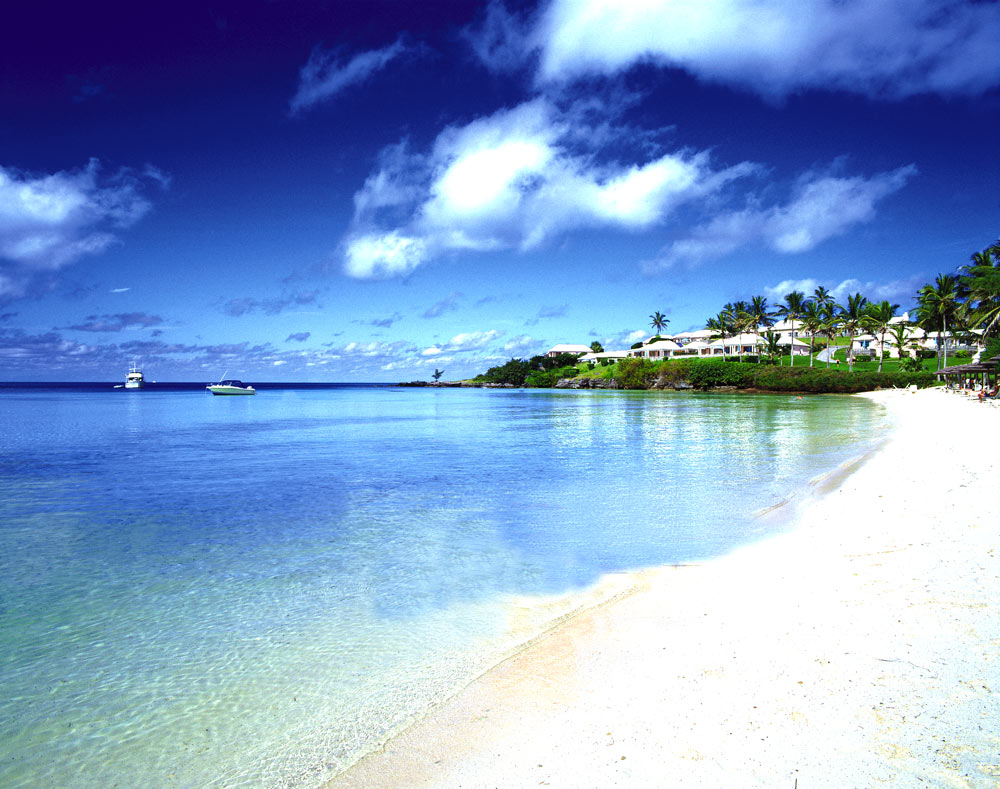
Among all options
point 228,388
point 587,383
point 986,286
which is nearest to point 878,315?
point 986,286

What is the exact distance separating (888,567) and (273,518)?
39.8ft

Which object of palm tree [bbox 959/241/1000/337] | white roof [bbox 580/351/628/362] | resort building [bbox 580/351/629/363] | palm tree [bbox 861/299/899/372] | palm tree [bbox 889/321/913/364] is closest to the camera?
palm tree [bbox 959/241/1000/337]

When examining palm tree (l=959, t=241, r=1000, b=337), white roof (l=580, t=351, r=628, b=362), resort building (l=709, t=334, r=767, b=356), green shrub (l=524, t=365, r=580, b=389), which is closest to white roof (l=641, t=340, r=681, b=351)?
white roof (l=580, t=351, r=628, b=362)

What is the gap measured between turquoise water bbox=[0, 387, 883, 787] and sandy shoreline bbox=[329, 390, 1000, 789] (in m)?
0.79

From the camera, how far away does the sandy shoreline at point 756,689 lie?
3.85m

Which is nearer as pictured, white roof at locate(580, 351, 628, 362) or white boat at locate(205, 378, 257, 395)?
white boat at locate(205, 378, 257, 395)

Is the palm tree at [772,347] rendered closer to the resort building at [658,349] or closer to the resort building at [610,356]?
the resort building at [658,349]

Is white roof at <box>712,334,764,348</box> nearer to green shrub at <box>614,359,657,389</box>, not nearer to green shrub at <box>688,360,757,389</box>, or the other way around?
green shrub at <box>688,360,757,389</box>

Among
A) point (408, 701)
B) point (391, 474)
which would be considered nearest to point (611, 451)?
point (391, 474)

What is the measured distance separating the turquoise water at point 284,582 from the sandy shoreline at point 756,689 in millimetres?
787

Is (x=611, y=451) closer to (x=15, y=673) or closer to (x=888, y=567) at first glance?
(x=888, y=567)

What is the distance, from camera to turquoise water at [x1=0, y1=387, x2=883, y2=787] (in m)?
5.00

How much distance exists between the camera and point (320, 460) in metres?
23.9

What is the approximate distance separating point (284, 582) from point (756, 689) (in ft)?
22.7
